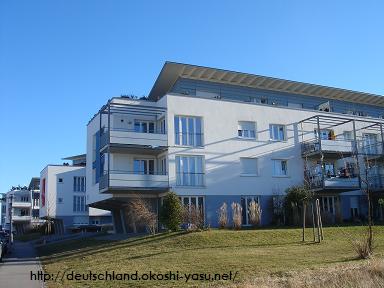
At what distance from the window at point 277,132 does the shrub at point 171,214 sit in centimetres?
1225

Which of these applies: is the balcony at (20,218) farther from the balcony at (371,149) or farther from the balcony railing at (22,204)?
the balcony at (371,149)

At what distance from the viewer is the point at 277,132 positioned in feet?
123

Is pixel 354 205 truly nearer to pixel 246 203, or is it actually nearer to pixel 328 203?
pixel 328 203

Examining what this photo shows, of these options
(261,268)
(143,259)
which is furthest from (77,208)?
(261,268)

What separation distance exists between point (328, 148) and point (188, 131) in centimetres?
1125

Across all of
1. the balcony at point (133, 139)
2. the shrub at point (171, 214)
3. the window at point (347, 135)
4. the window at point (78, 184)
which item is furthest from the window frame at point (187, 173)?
the window at point (78, 184)

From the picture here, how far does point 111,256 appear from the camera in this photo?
A: 68.8 feet

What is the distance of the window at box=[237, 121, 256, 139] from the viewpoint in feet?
117

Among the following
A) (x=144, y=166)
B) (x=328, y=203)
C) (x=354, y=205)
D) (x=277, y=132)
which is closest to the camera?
(x=144, y=166)

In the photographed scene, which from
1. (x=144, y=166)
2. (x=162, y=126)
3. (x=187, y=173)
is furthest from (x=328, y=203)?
(x=144, y=166)

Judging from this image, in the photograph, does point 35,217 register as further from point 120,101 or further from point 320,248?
point 320,248

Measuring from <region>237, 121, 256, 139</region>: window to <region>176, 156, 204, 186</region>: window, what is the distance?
13.1 ft

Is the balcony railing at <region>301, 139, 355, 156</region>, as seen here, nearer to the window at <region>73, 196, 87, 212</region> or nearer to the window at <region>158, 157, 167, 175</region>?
the window at <region>158, 157, 167, 175</region>

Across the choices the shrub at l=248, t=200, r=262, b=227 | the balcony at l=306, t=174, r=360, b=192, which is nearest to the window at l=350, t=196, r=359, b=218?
the balcony at l=306, t=174, r=360, b=192
